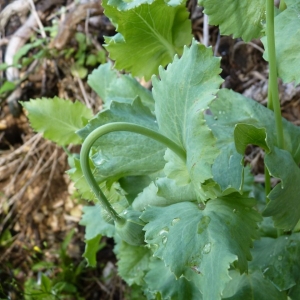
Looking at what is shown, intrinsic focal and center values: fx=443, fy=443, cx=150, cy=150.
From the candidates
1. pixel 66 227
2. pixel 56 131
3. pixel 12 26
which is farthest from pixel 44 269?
pixel 12 26

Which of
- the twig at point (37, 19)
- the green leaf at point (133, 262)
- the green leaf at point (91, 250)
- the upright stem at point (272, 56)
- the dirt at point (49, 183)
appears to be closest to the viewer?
the upright stem at point (272, 56)

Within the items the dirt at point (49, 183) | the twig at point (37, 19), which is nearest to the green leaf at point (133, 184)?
the dirt at point (49, 183)

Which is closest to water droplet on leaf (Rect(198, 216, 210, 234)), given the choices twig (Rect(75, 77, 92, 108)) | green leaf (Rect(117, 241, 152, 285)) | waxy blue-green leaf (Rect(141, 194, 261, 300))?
waxy blue-green leaf (Rect(141, 194, 261, 300))

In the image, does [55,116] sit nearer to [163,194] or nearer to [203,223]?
[163,194]

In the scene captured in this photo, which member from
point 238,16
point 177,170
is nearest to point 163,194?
point 177,170

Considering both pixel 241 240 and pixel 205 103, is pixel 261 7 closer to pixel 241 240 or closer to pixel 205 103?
pixel 205 103

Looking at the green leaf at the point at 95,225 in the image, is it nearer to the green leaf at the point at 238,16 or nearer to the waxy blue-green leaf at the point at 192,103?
the waxy blue-green leaf at the point at 192,103
